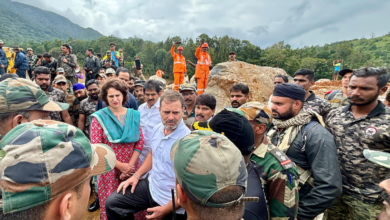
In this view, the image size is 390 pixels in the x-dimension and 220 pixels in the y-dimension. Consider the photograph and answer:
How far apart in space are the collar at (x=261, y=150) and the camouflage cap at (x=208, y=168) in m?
0.51

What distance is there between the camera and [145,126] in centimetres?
315

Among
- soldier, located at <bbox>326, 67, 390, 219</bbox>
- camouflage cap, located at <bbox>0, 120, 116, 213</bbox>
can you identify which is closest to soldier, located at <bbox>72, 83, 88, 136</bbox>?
camouflage cap, located at <bbox>0, 120, 116, 213</bbox>

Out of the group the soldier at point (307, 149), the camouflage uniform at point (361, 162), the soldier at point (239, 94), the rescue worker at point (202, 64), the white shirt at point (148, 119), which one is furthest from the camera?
the rescue worker at point (202, 64)

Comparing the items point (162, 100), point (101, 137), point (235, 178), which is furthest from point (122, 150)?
point (235, 178)

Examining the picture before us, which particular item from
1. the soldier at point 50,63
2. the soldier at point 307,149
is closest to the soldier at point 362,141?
the soldier at point 307,149

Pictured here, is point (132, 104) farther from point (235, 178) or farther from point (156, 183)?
point (235, 178)

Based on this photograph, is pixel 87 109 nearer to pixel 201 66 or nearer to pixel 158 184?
pixel 158 184

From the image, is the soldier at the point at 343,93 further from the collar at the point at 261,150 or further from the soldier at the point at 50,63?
the soldier at the point at 50,63

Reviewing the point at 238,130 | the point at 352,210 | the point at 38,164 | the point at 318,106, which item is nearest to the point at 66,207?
the point at 38,164

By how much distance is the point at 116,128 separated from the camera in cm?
251

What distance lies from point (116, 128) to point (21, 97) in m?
1.05

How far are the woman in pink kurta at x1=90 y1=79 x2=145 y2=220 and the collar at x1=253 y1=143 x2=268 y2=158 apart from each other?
Answer: 166 centimetres

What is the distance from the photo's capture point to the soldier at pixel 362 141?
189cm

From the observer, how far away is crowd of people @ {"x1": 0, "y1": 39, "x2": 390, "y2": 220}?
84cm
